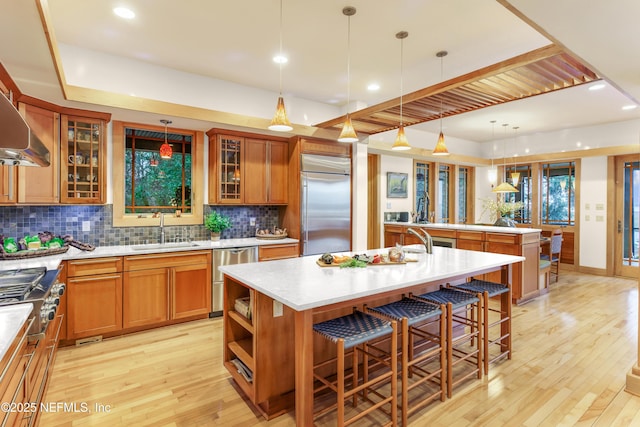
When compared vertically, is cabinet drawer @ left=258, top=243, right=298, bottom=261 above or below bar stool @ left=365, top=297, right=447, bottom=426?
above

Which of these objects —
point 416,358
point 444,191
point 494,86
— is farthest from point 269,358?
point 444,191

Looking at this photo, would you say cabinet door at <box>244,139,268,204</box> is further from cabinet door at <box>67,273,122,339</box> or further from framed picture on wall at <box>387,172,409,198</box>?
framed picture on wall at <box>387,172,409,198</box>

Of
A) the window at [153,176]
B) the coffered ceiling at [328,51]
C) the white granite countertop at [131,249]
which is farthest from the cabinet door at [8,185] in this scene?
the window at [153,176]

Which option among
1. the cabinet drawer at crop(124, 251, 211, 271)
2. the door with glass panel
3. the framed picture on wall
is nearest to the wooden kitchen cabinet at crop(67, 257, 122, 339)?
the cabinet drawer at crop(124, 251, 211, 271)

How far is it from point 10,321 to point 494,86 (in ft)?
12.4

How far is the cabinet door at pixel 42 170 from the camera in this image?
3.00 m

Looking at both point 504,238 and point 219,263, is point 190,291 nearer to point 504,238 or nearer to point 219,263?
point 219,263

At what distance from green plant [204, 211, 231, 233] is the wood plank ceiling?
1974 millimetres

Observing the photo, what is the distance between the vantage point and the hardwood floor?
214 centimetres

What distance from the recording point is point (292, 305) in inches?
66.6

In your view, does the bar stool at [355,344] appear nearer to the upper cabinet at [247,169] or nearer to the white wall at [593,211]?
the upper cabinet at [247,169]

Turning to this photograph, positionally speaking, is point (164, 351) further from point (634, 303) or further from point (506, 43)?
point (634, 303)

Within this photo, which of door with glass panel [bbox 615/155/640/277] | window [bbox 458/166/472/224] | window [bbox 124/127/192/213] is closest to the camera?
window [bbox 124/127/192/213]

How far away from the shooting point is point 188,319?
12.6 ft
